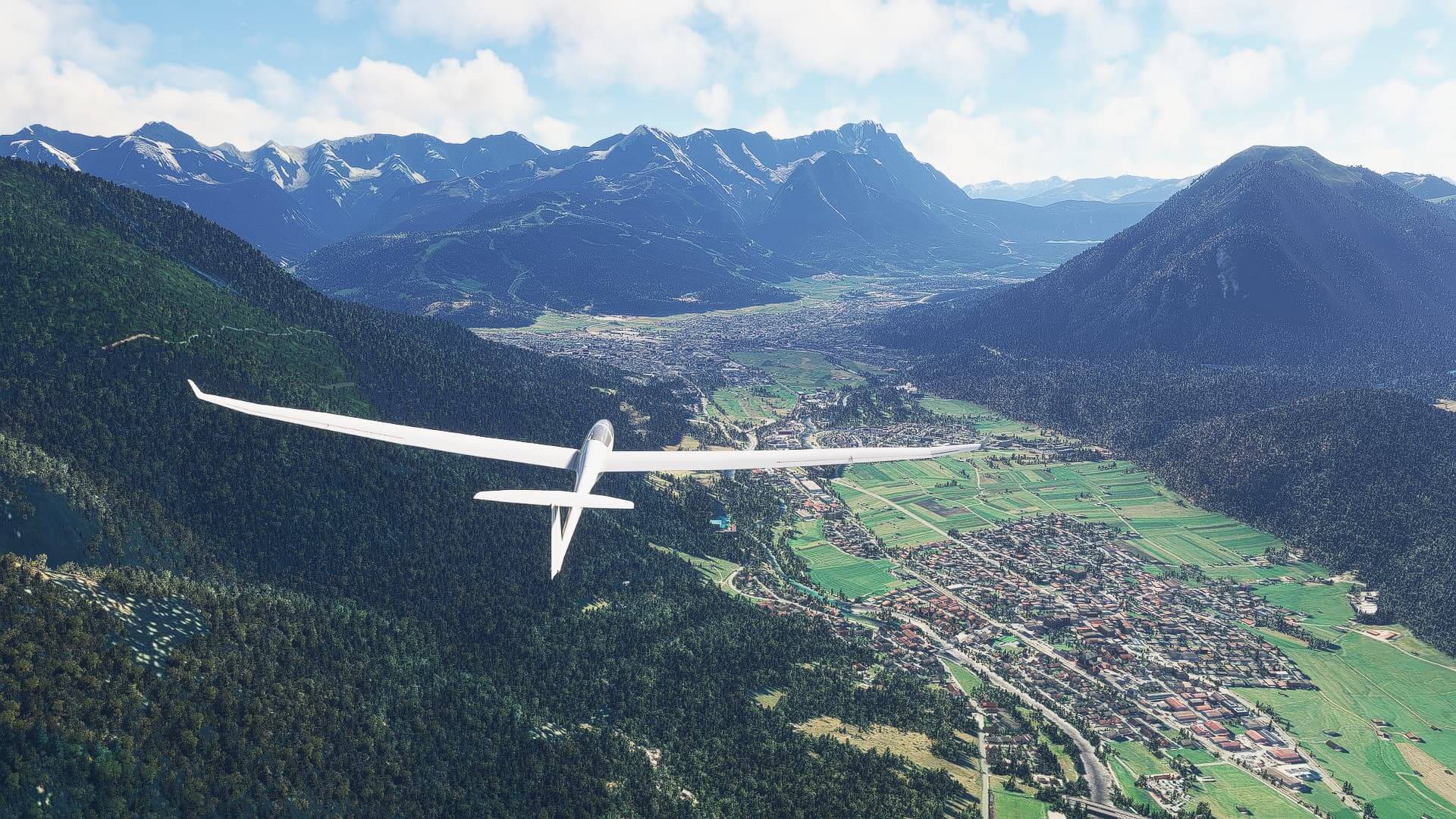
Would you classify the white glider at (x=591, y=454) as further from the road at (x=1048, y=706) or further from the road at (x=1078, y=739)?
the road at (x=1048, y=706)

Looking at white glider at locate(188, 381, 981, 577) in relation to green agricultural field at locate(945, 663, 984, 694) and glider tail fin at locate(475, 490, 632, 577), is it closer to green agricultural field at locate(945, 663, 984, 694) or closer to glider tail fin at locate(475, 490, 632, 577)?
glider tail fin at locate(475, 490, 632, 577)

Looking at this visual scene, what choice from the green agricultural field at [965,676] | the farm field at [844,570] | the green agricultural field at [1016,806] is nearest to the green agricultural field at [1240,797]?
the green agricultural field at [1016,806]

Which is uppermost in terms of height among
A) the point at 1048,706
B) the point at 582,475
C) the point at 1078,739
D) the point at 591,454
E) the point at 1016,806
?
the point at 591,454

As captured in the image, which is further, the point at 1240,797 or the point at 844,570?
the point at 844,570

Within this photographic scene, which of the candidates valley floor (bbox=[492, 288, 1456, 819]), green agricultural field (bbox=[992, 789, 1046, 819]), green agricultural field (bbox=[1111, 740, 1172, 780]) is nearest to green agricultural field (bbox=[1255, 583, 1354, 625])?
valley floor (bbox=[492, 288, 1456, 819])

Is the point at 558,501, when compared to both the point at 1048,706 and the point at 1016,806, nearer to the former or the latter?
the point at 1016,806

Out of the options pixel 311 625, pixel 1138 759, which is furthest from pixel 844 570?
pixel 311 625

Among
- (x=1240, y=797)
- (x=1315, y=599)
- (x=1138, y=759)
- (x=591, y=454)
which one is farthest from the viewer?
→ (x=1315, y=599)
